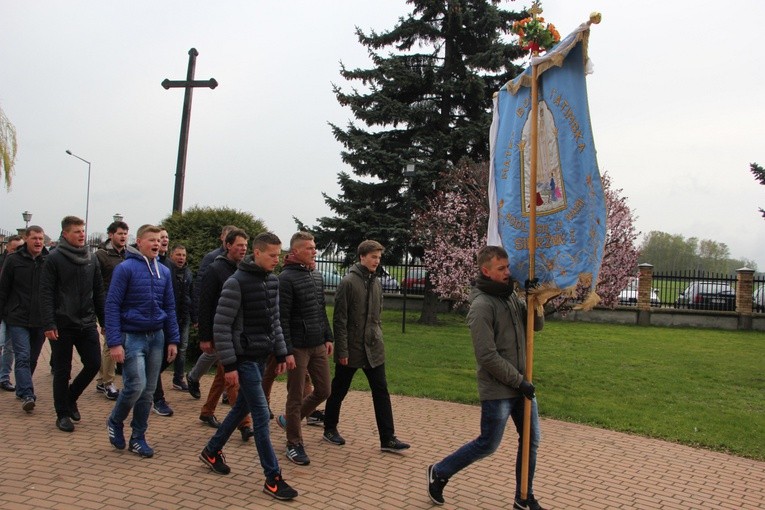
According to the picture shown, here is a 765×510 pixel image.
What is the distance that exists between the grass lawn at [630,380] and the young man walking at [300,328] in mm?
3324

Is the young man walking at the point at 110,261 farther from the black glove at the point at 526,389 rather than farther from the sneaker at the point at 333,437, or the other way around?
the black glove at the point at 526,389

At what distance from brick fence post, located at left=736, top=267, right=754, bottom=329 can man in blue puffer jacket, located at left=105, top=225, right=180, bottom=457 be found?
23001 millimetres

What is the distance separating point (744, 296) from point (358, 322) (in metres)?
21.9

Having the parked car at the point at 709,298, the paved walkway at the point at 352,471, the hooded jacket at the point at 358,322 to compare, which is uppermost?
the parked car at the point at 709,298

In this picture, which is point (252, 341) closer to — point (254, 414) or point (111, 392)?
point (254, 414)

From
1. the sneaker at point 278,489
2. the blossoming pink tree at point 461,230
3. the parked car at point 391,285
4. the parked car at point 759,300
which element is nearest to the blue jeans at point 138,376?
the sneaker at point 278,489

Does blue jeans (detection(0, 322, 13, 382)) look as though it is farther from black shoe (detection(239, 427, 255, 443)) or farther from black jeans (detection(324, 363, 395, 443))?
black jeans (detection(324, 363, 395, 443))

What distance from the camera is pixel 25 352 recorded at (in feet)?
24.5

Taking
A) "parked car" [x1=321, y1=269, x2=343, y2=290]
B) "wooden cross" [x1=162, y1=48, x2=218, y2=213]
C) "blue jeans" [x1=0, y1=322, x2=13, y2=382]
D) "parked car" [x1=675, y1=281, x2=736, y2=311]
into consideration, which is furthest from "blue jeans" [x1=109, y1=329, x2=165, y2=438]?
"parked car" [x1=675, y1=281, x2=736, y2=311]

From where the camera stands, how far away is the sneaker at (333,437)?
644 centimetres

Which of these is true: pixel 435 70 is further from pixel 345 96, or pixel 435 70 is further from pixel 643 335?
pixel 643 335

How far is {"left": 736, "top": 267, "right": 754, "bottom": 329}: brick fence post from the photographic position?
23.7 m

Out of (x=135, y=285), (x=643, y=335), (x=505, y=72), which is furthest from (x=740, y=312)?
(x=135, y=285)

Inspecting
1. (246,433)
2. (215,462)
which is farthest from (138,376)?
(246,433)
